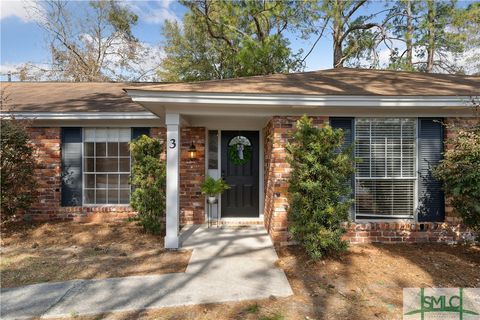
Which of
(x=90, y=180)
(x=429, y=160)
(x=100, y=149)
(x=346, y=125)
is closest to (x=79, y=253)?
(x=90, y=180)

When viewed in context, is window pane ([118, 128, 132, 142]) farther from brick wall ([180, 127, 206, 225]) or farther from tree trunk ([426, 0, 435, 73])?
tree trunk ([426, 0, 435, 73])

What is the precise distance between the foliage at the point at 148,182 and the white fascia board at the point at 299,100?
134 cm

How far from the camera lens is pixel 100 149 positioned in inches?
279

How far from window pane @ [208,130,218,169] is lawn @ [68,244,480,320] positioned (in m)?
2.86

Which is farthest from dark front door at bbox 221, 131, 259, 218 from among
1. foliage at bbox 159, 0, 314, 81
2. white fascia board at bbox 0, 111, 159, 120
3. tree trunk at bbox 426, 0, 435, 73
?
tree trunk at bbox 426, 0, 435, 73

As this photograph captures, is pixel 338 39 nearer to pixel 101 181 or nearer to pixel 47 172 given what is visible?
pixel 101 181

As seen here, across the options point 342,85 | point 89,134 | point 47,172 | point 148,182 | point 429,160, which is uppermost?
point 342,85

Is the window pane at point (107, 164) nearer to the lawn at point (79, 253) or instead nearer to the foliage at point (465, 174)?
the lawn at point (79, 253)

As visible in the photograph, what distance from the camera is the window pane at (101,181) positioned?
7.13m

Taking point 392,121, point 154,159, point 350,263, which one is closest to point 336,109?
point 392,121

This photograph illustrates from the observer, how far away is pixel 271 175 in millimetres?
5574

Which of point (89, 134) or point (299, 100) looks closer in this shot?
point (299, 100)

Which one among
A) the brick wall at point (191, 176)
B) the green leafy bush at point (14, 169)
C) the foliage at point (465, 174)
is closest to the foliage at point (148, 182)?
the brick wall at point (191, 176)

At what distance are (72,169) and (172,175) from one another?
3.35 m
